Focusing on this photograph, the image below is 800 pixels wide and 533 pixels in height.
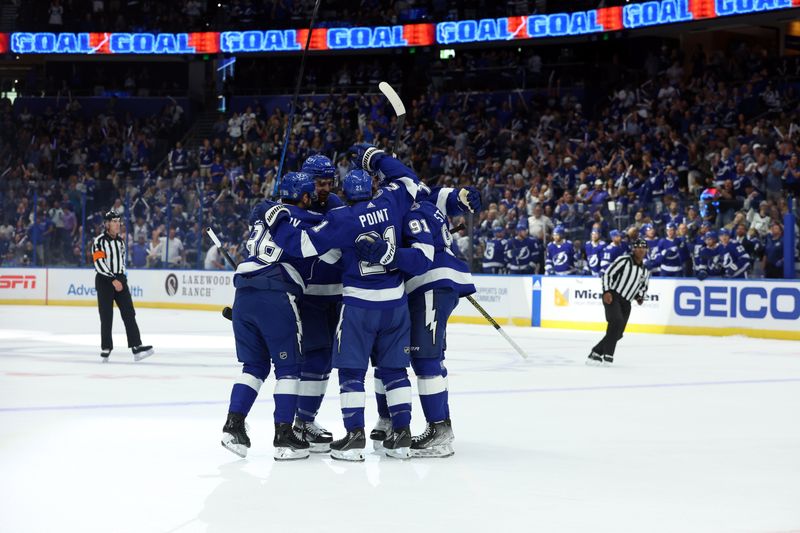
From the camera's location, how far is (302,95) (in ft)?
104

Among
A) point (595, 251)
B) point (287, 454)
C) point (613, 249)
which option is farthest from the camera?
point (595, 251)

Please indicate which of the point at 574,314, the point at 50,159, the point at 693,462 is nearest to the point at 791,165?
the point at 574,314

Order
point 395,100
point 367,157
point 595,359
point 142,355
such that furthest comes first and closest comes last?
point 595,359 → point 142,355 → point 395,100 → point 367,157

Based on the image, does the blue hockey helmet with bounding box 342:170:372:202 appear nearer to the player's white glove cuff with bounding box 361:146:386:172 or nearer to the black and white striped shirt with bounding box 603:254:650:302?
the player's white glove cuff with bounding box 361:146:386:172

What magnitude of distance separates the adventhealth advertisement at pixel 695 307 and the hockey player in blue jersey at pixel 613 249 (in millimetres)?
464

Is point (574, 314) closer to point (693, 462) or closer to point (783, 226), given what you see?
point (783, 226)

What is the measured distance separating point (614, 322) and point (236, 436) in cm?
746

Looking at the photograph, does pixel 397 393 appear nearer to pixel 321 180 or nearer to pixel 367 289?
pixel 367 289

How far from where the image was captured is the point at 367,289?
626 cm

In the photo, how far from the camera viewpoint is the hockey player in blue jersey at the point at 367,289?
6148 mm

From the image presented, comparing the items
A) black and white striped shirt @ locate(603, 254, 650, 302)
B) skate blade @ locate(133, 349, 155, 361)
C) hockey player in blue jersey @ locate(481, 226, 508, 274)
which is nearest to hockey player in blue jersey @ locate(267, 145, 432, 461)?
skate blade @ locate(133, 349, 155, 361)

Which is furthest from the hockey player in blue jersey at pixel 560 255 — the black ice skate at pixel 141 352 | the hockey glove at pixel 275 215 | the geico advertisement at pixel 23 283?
the hockey glove at pixel 275 215

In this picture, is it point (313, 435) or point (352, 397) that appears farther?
point (313, 435)

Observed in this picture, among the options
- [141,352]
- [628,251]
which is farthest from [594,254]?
[141,352]
